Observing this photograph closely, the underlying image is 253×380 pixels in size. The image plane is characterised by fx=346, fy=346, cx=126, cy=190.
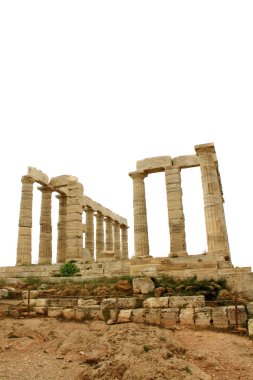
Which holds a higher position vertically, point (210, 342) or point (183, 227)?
point (183, 227)

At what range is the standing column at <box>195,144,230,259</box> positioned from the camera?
21.3 meters

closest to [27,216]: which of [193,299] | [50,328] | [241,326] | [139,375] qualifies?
[50,328]

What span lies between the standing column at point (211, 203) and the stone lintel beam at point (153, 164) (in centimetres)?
241

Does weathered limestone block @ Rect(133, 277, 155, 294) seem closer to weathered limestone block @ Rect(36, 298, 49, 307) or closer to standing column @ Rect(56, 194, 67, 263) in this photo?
weathered limestone block @ Rect(36, 298, 49, 307)

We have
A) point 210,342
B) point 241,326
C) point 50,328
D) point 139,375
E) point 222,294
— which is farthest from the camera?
point 222,294

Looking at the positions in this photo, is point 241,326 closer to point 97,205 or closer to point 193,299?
point 193,299

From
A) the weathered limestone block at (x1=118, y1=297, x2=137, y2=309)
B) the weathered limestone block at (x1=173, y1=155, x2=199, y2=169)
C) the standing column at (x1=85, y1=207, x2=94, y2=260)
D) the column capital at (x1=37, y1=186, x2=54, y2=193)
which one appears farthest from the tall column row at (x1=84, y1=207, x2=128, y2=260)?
the weathered limestone block at (x1=118, y1=297, x2=137, y2=309)

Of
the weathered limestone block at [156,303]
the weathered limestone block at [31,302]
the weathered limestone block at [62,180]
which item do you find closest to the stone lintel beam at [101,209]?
the weathered limestone block at [62,180]

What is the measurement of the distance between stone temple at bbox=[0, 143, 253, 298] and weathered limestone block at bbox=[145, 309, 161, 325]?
12.8ft

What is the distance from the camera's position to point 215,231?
21375mm

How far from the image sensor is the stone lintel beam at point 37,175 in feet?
88.1

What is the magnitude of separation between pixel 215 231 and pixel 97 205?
1673 cm

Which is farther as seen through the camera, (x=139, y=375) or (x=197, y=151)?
(x=197, y=151)

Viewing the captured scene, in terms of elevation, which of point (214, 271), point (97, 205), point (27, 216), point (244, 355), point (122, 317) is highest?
point (97, 205)
